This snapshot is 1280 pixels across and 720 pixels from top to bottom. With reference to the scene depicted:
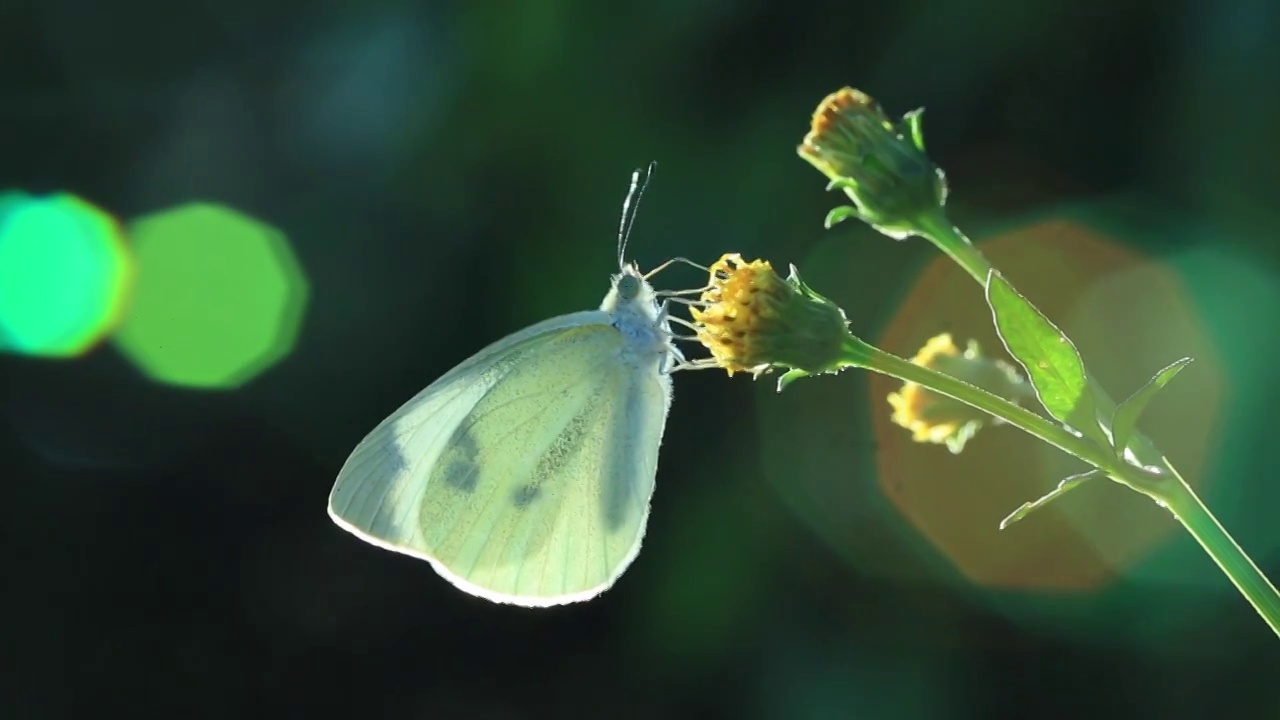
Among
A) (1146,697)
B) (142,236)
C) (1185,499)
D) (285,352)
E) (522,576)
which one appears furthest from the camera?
(142,236)

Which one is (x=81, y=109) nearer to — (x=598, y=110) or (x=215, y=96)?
(x=215, y=96)

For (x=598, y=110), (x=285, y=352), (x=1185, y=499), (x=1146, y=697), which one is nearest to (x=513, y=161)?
(x=598, y=110)

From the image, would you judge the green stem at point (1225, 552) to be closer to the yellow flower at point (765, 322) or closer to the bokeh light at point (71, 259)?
the yellow flower at point (765, 322)

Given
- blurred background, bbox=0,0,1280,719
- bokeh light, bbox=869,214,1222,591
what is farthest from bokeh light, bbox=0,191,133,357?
bokeh light, bbox=869,214,1222,591

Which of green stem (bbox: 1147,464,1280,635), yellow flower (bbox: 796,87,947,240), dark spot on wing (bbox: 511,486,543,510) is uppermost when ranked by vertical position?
yellow flower (bbox: 796,87,947,240)

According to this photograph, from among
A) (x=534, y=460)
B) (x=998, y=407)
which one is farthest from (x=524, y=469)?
(x=998, y=407)

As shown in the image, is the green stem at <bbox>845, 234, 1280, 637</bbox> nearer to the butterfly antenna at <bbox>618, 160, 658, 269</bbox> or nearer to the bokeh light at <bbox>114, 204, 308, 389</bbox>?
the butterfly antenna at <bbox>618, 160, 658, 269</bbox>
